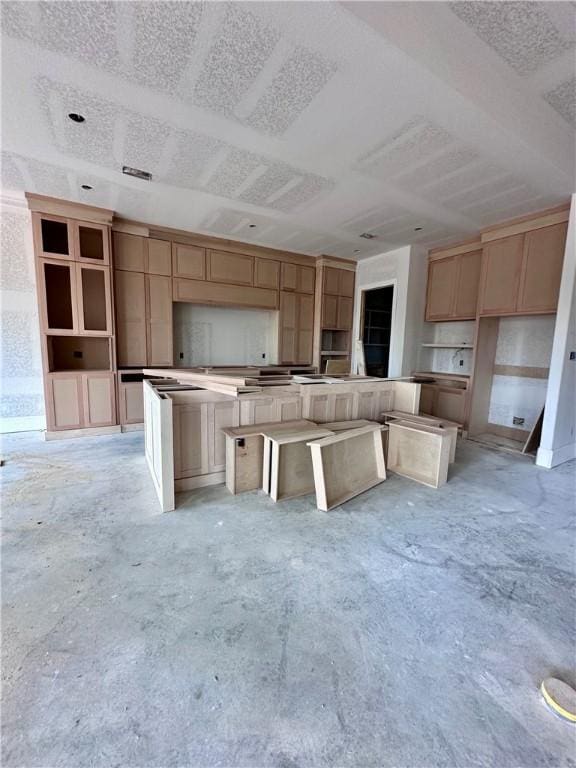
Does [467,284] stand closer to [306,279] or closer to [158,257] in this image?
[306,279]

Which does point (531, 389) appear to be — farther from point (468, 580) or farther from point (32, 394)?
point (32, 394)

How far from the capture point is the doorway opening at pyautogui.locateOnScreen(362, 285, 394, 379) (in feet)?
25.1

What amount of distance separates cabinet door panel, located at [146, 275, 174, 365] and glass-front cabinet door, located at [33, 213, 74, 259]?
3.34ft

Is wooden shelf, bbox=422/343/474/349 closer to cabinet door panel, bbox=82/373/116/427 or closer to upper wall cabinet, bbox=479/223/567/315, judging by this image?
upper wall cabinet, bbox=479/223/567/315

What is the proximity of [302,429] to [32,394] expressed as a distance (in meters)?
3.93

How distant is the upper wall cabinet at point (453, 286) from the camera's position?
4.75 m

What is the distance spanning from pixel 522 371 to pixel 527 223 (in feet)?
6.36

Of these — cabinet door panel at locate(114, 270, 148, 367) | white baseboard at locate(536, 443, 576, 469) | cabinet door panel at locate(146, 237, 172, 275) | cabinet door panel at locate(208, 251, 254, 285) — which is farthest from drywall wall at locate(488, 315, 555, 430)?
cabinet door panel at locate(114, 270, 148, 367)

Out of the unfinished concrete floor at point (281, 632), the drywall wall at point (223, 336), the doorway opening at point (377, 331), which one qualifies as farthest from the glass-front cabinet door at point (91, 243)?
the doorway opening at point (377, 331)

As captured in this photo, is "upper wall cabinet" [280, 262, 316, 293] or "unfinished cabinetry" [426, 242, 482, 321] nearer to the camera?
"unfinished cabinetry" [426, 242, 482, 321]

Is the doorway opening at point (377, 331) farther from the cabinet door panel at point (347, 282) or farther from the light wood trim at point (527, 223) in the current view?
the light wood trim at point (527, 223)

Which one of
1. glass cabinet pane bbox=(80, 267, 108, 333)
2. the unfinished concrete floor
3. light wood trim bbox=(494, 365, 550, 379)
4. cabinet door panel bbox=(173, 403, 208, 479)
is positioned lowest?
the unfinished concrete floor

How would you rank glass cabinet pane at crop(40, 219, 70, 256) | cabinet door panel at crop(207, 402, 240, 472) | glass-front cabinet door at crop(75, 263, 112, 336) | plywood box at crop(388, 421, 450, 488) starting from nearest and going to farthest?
cabinet door panel at crop(207, 402, 240, 472) → plywood box at crop(388, 421, 450, 488) → glass cabinet pane at crop(40, 219, 70, 256) → glass-front cabinet door at crop(75, 263, 112, 336)

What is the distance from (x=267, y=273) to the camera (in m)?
5.71
